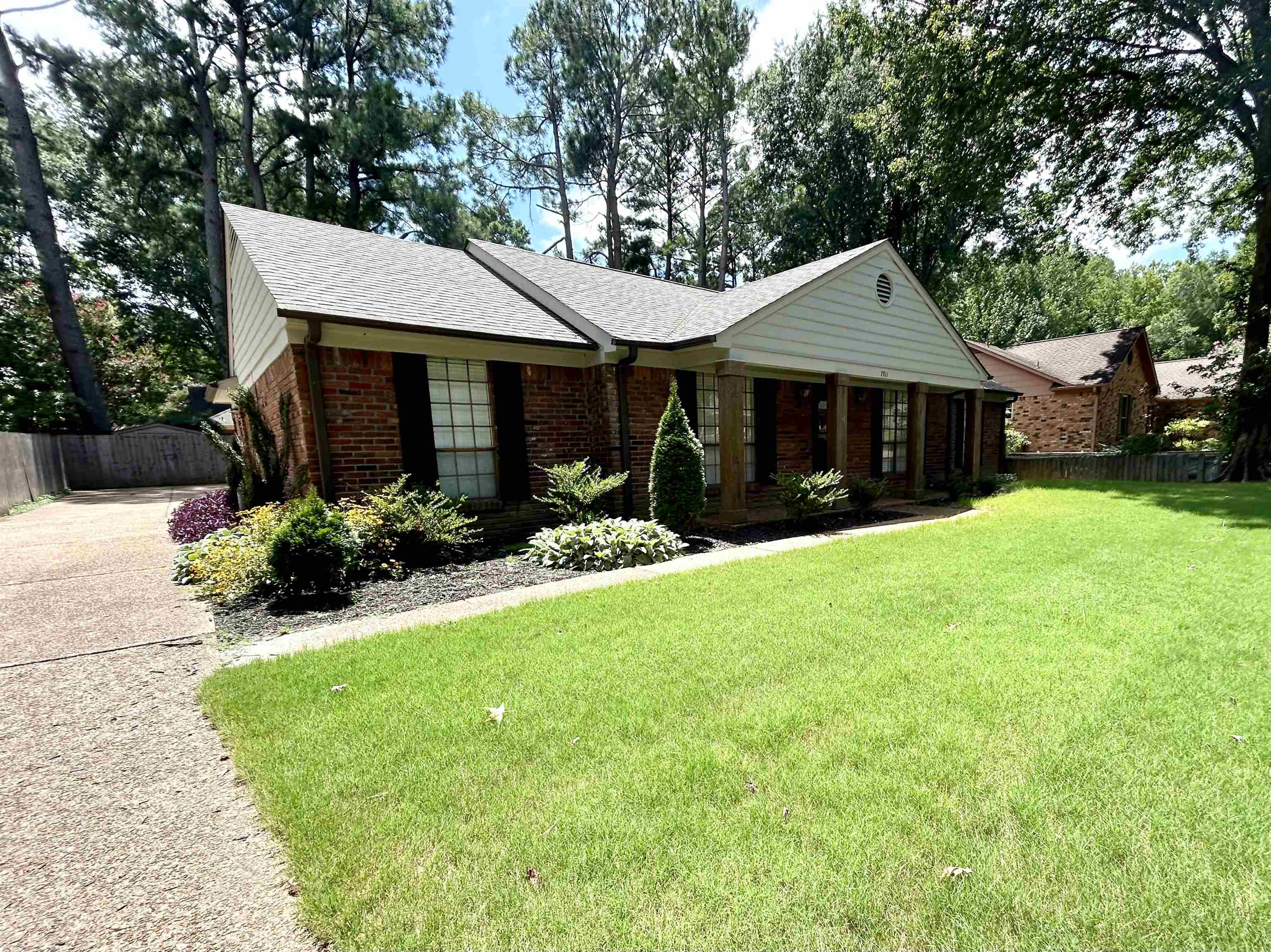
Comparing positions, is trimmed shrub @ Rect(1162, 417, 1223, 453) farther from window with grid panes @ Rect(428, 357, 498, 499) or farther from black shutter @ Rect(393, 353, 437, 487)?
black shutter @ Rect(393, 353, 437, 487)

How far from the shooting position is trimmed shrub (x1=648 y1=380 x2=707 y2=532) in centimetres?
730

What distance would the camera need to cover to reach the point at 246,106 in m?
19.1

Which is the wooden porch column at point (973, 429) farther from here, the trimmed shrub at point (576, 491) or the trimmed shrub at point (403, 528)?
the trimmed shrub at point (403, 528)

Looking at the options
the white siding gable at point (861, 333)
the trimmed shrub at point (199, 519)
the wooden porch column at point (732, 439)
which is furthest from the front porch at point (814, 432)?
the trimmed shrub at point (199, 519)

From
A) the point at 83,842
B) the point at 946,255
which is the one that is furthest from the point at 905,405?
the point at 83,842

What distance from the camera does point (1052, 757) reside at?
216 centimetres

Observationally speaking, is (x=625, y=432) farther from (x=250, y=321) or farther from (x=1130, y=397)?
(x=1130, y=397)

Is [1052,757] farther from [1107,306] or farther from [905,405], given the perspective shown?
[1107,306]

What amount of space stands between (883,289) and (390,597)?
10.7m

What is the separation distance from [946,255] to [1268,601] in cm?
1992

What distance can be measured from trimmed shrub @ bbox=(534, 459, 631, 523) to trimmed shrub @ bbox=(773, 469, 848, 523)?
2.87 meters

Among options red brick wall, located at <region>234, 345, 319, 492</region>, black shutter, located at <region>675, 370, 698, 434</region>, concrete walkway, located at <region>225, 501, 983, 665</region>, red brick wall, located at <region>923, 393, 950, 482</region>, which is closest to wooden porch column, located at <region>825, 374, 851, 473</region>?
concrete walkway, located at <region>225, 501, 983, 665</region>

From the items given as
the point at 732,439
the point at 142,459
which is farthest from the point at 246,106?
the point at 732,439

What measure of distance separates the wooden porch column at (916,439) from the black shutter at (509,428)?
874 centimetres
